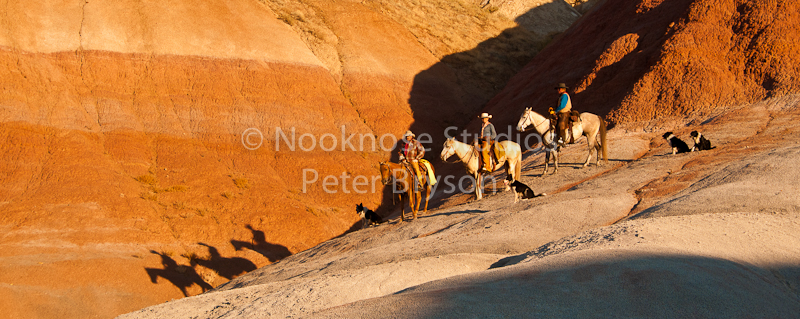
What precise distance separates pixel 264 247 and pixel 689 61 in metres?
19.8

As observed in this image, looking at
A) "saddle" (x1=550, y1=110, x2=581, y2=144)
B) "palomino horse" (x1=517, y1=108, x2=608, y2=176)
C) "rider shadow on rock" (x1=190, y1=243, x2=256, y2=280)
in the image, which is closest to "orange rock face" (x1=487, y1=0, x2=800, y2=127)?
"palomino horse" (x1=517, y1=108, x2=608, y2=176)

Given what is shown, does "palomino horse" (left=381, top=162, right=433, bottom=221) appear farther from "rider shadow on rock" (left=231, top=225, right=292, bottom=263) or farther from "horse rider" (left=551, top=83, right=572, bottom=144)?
"rider shadow on rock" (left=231, top=225, right=292, bottom=263)

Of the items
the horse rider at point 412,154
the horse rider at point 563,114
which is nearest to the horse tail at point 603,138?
the horse rider at point 563,114

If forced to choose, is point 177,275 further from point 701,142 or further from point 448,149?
point 701,142

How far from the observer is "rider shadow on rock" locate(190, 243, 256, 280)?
63.6 ft

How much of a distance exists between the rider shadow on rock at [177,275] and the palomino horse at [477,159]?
10171 millimetres

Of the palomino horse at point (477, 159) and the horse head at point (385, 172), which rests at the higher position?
the palomino horse at point (477, 159)

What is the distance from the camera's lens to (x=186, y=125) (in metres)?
26.2

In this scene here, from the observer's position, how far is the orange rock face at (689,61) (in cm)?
2106

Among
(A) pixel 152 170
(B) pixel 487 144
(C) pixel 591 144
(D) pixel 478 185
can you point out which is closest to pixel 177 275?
(A) pixel 152 170

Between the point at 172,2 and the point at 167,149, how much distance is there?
10981 mm

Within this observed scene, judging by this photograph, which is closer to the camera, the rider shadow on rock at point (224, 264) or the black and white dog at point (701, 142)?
the black and white dog at point (701, 142)

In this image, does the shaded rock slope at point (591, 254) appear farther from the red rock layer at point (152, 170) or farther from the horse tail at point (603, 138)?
the red rock layer at point (152, 170)

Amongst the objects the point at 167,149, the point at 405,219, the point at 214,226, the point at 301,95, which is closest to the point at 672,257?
the point at 405,219
